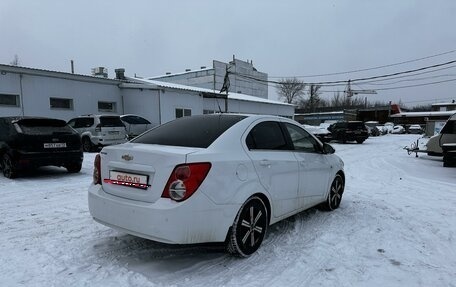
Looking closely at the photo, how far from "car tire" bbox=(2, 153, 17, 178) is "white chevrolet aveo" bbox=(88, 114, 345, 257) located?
536 centimetres

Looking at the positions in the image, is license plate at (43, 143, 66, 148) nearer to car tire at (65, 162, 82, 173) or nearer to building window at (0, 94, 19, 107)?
car tire at (65, 162, 82, 173)

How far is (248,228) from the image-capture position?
12.4 feet

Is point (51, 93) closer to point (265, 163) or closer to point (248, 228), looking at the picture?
point (265, 163)

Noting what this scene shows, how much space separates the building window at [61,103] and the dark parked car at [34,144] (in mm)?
8567

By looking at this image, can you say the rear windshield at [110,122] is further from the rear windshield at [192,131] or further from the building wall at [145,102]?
the rear windshield at [192,131]

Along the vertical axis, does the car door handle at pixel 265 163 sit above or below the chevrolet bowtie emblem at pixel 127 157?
below

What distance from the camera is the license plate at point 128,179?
3434 mm

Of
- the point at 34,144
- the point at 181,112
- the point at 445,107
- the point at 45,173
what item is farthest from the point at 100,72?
the point at 445,107

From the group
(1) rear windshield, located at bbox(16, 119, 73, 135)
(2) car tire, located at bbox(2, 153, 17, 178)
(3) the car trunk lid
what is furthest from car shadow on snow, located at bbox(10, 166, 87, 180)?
(3) the car trunk lid

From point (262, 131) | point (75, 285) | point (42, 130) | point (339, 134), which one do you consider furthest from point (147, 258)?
point (339, 134)

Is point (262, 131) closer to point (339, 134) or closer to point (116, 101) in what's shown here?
point (116, 101)

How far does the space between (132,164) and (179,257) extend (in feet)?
3.77

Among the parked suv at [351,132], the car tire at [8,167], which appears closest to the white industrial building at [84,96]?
the car tire at [8,167]

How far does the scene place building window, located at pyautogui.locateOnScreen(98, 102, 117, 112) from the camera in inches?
754
